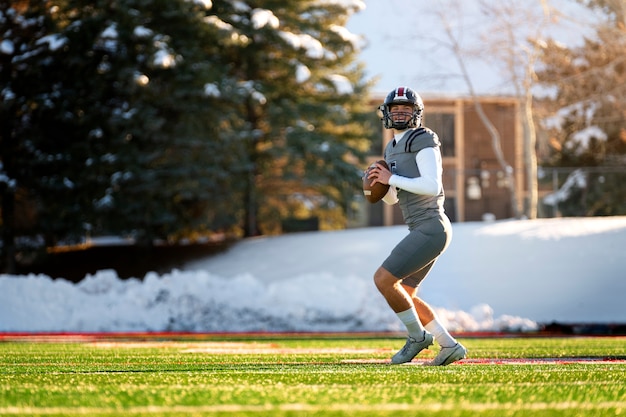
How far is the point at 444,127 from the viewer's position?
41.1 m

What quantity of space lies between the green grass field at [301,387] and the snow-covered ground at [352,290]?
8674mm

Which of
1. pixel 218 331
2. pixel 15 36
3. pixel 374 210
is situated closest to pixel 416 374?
pixel 218 331

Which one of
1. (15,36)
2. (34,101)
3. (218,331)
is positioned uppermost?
(15,36)

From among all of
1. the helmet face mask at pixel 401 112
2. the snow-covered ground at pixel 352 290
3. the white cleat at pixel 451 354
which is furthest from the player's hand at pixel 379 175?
the snow-covered ground at pixel 352 290

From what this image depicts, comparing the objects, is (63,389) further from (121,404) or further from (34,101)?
(34,101)

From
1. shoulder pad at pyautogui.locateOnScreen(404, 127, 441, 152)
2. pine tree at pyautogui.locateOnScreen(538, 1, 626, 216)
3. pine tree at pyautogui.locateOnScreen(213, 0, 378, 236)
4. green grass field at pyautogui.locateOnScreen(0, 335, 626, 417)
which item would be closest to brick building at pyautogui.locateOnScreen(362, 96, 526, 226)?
pine tree at pyautogui.locateOnScreen(538, 1, 626, 216)

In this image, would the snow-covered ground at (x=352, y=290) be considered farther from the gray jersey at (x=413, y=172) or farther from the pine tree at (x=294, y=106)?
the gray jersey at (x=413, y=172)

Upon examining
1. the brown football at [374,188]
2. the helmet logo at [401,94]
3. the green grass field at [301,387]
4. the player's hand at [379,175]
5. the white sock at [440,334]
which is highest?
the helmet logo at [401,94]

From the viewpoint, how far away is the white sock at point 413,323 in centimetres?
783

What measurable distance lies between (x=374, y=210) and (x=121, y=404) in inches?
1404

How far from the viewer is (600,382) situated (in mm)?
6543

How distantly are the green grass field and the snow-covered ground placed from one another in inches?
341

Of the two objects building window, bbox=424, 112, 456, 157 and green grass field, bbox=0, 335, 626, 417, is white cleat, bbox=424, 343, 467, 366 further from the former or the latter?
building window, bbox=424, 112, 456, 157

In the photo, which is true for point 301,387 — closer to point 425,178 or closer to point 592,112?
point 425,178
